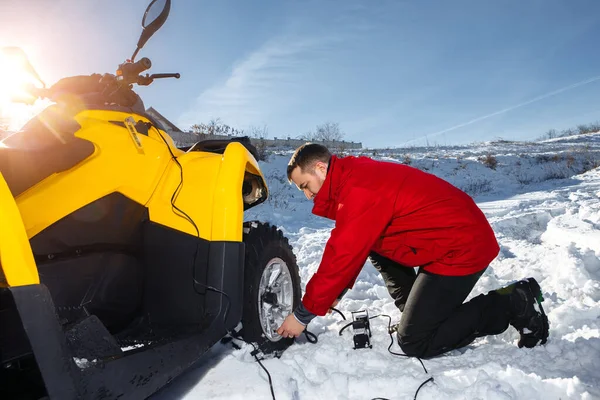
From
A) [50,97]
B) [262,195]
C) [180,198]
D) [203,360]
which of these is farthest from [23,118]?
[203,360]

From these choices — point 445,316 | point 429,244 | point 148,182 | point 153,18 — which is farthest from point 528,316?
point 153,18

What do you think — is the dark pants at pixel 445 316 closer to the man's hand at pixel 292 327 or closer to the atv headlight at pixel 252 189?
the man's hand at pixel 292 327

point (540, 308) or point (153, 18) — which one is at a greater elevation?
point (153, 18)

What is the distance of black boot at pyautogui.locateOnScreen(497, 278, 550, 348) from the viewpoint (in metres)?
2.28

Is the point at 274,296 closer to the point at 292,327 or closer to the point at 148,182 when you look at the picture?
the point at 292,327

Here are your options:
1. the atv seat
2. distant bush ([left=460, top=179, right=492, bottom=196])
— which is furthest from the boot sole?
distant bush ([left=460, top=179, right=492, bottom=196])

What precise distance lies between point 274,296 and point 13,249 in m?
1.51

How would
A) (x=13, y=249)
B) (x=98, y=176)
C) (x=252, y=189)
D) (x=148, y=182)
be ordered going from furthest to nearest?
(x=252, y=189), (x=148, y=182), (x=98, y=176), (x=13, y=249)

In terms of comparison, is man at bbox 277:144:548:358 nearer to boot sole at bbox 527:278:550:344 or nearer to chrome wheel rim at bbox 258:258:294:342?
boot sole at bbox 527:278:550:344

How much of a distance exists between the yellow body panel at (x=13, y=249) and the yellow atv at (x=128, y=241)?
286mm

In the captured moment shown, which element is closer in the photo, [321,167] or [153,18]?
[153,18]

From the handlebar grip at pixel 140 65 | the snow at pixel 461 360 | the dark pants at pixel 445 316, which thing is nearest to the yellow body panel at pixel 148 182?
the handlebar grip at pixel 140 65

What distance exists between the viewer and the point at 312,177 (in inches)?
95.0

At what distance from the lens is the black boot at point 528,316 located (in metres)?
2.28
